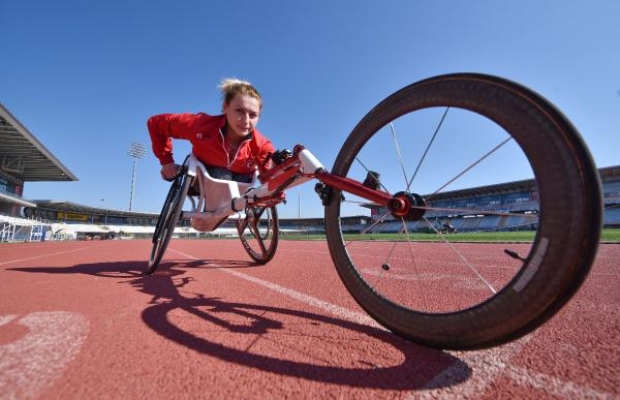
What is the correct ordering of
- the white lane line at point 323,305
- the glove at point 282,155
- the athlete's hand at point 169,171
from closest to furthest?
the white lane line at point 323,305, the glove at point 282,155, the athlete's hand at point 169,171

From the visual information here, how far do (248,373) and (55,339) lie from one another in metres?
0.92

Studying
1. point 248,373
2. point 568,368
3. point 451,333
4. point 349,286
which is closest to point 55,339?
point 248,373

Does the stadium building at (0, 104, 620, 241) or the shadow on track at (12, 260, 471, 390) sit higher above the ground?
the stadium building at (0, 104, 620, 241)

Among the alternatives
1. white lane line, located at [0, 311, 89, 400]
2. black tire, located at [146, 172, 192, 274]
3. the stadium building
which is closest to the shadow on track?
white lane line, located at [0, 311, 89, 400]

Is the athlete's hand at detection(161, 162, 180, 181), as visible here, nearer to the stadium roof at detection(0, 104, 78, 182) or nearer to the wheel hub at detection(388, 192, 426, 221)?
the wheel hub at detection(388, 192, 426, 221)

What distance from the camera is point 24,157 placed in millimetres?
32781

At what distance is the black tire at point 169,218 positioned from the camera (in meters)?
2.80

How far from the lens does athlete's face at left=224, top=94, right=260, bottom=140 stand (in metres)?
2.88

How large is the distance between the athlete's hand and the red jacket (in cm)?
5

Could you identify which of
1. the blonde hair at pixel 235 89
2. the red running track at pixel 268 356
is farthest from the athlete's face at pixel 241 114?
the red running track at pixel 268 356

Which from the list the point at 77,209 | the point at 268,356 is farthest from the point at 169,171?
the point at 77,209

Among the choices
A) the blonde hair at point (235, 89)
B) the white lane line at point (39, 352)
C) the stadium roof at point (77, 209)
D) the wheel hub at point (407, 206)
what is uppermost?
the stadium roof at point (77, 209)

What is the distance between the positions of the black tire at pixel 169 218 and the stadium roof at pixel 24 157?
1239 inches

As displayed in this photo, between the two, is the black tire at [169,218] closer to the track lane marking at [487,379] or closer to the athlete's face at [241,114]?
the athlete's face at [241,114]
